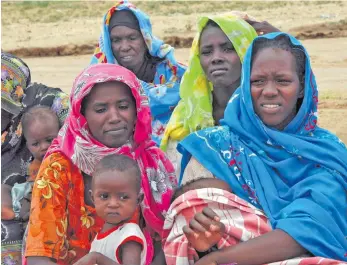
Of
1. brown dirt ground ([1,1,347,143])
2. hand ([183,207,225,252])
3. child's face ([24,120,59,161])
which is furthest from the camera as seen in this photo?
brown dirt ground ([1,1,347,143])

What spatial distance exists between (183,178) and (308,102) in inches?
31.7

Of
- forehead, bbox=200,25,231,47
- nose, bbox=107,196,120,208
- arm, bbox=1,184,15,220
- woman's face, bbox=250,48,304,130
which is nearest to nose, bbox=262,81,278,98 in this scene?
woman's face, bbox=250,48,304,130

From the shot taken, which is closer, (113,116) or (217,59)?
(113,116)

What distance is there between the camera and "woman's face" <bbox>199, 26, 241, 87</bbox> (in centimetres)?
520

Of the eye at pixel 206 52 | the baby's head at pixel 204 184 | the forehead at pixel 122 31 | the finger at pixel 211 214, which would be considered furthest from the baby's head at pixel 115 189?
the forehead at pixel 122 31

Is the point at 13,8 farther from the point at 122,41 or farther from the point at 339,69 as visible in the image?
the point at 122,41

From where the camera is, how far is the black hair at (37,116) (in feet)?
15.4

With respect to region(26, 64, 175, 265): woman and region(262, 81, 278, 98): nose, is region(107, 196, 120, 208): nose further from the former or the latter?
region(262, 81, 278, 98): nose

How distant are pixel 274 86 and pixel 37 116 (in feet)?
5.11

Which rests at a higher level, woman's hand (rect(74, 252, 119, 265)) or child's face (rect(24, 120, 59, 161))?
child's face (rect(24, 120, 59, 161))

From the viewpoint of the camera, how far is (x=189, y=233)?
11.9ft

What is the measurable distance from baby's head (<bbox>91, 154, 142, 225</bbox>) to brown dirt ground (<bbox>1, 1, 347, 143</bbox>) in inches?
252

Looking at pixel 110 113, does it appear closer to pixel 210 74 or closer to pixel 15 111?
pixel 15 111

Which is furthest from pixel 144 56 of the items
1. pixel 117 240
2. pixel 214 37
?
pixel 117 240
